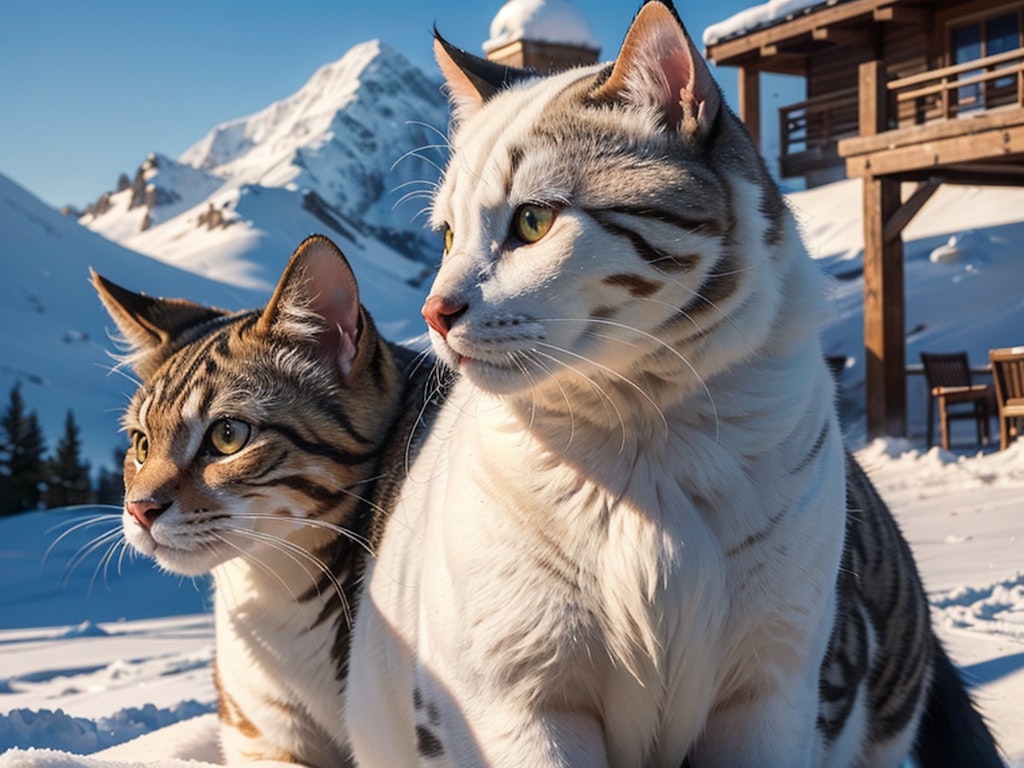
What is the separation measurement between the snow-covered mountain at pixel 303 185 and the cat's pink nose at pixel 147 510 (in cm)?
55

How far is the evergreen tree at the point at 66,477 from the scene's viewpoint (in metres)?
5.75

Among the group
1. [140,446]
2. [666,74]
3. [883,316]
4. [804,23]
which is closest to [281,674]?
[140,446]

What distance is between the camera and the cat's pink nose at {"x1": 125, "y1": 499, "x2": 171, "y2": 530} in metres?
1.56

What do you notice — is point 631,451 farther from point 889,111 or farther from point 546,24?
point 889,111

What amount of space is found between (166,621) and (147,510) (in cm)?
230

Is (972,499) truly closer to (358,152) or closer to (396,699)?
(396,699)

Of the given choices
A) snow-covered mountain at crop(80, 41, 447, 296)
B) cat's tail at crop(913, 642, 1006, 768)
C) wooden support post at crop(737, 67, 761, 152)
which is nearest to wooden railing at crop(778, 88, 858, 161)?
wooden support post at crop(737, 67, 761, 152)

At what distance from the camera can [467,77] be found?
1.48 m

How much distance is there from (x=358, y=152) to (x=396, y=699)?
157ft

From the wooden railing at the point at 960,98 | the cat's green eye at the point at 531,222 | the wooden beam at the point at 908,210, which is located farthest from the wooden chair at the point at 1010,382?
the cat's green eye at the point at 531,222

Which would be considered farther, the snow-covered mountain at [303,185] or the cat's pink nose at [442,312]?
the snow-covered mountain at [303,185]

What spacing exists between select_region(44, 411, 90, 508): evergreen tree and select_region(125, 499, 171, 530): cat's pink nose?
4495 mm

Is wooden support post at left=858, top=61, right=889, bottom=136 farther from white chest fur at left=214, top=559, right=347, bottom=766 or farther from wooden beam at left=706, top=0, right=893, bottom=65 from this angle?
white chest fur at left=214, top=559, right=347, bottom=766

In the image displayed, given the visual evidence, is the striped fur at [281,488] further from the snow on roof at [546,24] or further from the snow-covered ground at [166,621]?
the snow on roof at [546,24]
